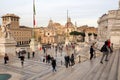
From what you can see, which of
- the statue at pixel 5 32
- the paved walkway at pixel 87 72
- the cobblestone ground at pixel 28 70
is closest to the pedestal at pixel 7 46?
the statue at pixel 5 32

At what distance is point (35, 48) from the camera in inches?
1275

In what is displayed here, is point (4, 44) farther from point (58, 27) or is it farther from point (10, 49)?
point (58, 27)

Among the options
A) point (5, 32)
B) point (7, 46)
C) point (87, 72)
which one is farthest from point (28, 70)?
point (5, 32)

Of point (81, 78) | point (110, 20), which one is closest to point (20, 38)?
point (110, 20)

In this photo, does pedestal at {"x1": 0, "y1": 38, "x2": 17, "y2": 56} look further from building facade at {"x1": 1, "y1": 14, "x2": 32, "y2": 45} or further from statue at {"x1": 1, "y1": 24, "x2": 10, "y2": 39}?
building facade at {"x1": 1, "y1": 14, "x2": 32, "y2": 45}

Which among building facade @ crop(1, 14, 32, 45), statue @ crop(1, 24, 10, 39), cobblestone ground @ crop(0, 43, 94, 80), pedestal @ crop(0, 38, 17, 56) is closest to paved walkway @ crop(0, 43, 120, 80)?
cobblestone ground @ crop(0, 43, 94, 80)

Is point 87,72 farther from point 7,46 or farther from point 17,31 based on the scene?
point 17,31

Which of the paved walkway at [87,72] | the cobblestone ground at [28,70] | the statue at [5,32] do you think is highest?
the statue at [5,32]

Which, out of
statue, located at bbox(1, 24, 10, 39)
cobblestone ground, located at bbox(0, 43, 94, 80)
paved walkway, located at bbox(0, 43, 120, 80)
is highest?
statue, located at bbox(1, 24, 10, 39)

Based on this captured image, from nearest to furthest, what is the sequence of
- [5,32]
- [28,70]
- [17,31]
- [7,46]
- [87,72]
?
[87,72] < [28,70] < [7,46] < [5,32] < [17,31]

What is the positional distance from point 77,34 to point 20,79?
81.2 m

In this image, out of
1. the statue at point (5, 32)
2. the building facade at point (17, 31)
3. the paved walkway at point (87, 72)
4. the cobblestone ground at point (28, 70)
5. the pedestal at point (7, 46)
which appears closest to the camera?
the paved walkway at point (87, 72)

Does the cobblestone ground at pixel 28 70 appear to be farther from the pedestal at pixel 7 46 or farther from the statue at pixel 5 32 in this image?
the statue at pixel 5 32

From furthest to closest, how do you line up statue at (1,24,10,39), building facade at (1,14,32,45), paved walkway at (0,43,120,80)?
building facade at (1,14,32,45), statue at (1,24,10,39), paved walkway at (0,43,120,80)
